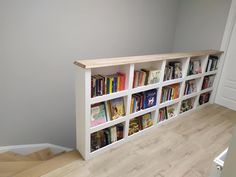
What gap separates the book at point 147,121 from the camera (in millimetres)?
2476

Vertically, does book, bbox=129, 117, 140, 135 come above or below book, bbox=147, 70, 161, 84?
below

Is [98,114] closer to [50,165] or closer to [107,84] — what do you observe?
[107,84]

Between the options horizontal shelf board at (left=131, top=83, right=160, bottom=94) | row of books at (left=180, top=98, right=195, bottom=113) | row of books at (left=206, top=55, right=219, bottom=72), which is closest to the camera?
horizontal shelf board at (left=131, top=83, right=160, bottom=94)

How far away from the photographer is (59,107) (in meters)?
2.95

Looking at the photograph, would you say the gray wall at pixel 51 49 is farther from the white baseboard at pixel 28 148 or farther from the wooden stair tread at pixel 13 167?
the wooden stair tread at pixel 13 167

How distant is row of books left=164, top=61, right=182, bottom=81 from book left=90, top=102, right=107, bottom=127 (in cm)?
103

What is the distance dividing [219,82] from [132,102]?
217 cm

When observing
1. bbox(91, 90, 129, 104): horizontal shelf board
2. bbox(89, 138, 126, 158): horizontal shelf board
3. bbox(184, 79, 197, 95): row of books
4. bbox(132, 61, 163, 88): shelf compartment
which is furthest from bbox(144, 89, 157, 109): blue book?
bbox(184, 79, 197, 95): row of books

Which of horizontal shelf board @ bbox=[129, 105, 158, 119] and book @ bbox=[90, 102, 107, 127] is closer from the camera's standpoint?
book @ bbox=[90, 102, 107, 127]

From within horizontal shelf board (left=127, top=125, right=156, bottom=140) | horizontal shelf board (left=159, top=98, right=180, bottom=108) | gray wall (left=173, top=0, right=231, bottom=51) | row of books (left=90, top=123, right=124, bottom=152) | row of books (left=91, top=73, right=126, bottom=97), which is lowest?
horizontal shelf board (left=127, top=125, right=156, bottom=140)

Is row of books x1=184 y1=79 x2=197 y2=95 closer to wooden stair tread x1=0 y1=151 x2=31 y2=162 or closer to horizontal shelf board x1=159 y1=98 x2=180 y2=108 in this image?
horizontal shelf board x1=159 y1=98 x2=180 y2=108

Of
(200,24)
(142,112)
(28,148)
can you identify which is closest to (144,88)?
(142,112)

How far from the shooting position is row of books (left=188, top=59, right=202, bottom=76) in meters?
2.84

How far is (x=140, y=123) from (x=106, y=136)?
55cm
